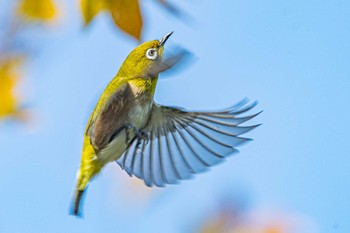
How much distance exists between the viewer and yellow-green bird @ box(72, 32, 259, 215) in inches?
41.6

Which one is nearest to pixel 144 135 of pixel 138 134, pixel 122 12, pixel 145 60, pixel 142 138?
pixel 142 138

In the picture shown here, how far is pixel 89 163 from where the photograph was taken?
3.56ft

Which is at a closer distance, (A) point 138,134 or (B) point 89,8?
(B) point 89,8

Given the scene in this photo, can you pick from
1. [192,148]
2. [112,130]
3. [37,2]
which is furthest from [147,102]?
[37,2]

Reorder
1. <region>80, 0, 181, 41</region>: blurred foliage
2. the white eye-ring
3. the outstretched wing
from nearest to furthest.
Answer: <region>80, 0, 181, 41</region>: blurred foliage
the white eye-ring
the outstretched wing

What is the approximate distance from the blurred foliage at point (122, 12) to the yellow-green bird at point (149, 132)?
A: 86mm

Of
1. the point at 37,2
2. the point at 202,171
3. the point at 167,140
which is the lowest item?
the point at 202,171

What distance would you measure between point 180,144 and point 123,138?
22cm

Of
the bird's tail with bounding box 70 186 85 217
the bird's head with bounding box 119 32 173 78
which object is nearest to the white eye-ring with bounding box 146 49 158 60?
the bird's head with bounding box 119 32 173 78

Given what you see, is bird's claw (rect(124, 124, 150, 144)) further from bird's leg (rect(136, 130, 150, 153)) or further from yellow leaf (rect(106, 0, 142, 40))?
yellow leaf (rect(106, 0, 142, 40))

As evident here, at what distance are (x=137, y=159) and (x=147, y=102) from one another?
22cm

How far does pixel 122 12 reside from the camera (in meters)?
0.82

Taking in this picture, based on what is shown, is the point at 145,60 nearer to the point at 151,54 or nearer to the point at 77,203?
the point at 151,54

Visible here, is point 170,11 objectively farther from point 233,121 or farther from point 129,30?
point 233,121
